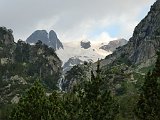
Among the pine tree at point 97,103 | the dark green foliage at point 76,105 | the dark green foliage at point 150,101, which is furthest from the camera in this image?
the dark green foliage at point 76,105

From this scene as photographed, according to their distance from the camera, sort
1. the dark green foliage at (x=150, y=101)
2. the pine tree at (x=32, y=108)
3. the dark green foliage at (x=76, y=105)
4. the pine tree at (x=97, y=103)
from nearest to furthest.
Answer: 1. the dark green foliage at (x=150, y=101)
2. the pine tree at (x=97, y=103)
3. the dark green foliage at (x=76, y=105)
4. the pine tree at (x=32, y=108)

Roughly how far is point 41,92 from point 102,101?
601 inches

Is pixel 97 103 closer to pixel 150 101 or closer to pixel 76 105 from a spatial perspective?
pixel 76 105

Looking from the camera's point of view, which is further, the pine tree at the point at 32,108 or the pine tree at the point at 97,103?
the pine tree at the point at 32,108

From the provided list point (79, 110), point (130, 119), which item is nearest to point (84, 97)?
point (79, 110)

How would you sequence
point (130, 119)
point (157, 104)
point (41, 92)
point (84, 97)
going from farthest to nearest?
point (130, 119) < point (41, 92) < point (84, 97) < point (157, 104)

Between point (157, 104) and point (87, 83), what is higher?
point (87, 83)

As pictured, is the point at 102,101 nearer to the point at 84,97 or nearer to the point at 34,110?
the point at 84,97

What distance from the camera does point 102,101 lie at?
80.4 metres

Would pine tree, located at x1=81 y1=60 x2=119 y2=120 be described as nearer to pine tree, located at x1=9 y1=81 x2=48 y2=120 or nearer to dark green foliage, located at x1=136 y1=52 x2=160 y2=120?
dark green foliage, located at x1=136 y1=52 x2=160 y2=120

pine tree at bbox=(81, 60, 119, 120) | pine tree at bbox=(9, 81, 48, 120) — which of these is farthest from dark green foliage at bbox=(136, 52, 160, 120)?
pine tree at bbox=(9, 81, 48, 120)

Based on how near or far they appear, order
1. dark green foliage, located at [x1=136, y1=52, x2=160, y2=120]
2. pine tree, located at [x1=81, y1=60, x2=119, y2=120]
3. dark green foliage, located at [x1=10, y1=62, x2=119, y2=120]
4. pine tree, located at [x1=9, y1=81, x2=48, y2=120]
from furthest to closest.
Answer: pine tree, located at [x1=9, y1=81, x2=48, y2=120] < dark green foliage, located at [x1=10, y1=62, x2=119, y2=120] < pine tree, located at [x1=81, y1=60, x2=119, y2=120] < dark green foliage, located at [x1=136, y1=52, x2=160, y2=120]

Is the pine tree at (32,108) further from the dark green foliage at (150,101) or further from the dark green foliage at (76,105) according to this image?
the dark green foliage at (150,101)

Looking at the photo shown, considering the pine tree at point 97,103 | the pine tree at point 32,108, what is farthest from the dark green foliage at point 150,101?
the pine tree at point 32,108
